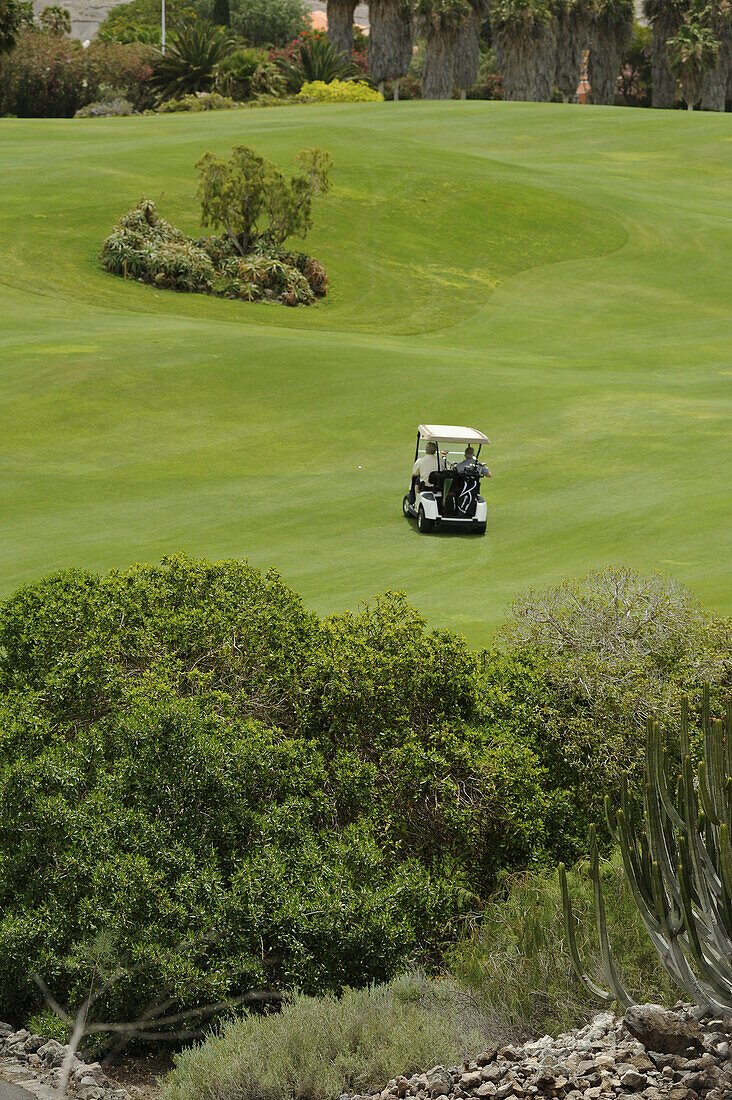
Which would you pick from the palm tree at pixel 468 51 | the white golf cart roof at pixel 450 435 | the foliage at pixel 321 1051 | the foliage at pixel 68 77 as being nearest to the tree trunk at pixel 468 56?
the palm tree at pixel 468 51

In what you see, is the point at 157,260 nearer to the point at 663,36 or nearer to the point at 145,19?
the point at 663,36

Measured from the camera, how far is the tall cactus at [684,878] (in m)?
5.70

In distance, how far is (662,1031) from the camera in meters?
5.77

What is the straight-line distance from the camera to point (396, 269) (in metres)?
43.6

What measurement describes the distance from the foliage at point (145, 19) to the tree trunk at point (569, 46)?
111 ft

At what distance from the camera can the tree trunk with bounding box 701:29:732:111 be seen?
8988 centimetres

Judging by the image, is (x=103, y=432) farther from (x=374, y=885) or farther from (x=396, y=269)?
(x=396, y=269)

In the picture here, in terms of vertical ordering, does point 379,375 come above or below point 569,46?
below

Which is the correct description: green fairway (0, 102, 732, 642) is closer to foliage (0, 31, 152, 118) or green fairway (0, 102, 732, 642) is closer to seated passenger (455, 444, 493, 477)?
seated passenger (455, 444, 493, 477)

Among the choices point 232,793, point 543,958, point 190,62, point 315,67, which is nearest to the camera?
point 543,958

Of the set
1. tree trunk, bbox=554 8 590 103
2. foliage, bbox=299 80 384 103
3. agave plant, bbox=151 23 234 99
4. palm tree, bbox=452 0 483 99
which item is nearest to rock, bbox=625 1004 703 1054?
agave plant, bbox=151 23 234 99

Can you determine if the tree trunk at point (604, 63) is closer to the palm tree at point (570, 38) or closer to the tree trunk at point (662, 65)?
the palm tree at point (570, 38)

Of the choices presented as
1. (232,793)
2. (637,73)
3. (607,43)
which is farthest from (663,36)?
(232,793)

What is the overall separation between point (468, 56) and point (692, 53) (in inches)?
729
